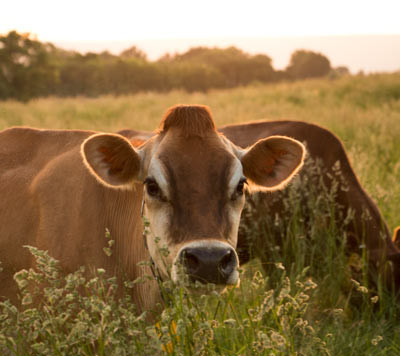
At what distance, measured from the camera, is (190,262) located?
2.43 metres

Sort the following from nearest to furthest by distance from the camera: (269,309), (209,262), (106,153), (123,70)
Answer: (269,309), (209,262), (106,153), (123,70)

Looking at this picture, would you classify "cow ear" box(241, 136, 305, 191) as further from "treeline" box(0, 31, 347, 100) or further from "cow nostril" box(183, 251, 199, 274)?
"treeline" box(0, 31, 347, 100)

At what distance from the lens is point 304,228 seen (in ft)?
16.3

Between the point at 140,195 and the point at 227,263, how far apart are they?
0.89 meters

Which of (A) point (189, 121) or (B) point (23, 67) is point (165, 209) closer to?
(A) point (189, 121)

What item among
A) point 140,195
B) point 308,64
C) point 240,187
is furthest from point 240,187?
point 308,64

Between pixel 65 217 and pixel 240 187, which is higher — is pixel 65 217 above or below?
below

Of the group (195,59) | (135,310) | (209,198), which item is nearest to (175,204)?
(209,198)

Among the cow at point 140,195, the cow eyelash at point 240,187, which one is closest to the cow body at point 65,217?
the cow at point 140,195

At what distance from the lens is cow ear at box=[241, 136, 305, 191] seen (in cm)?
311

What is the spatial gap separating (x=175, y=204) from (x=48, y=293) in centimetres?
80

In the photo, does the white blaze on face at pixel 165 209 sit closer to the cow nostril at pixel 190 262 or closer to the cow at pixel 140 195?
the cow at pixel 140 195

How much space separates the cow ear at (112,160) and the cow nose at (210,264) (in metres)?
0.70

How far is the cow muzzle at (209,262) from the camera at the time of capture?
7.83ft
